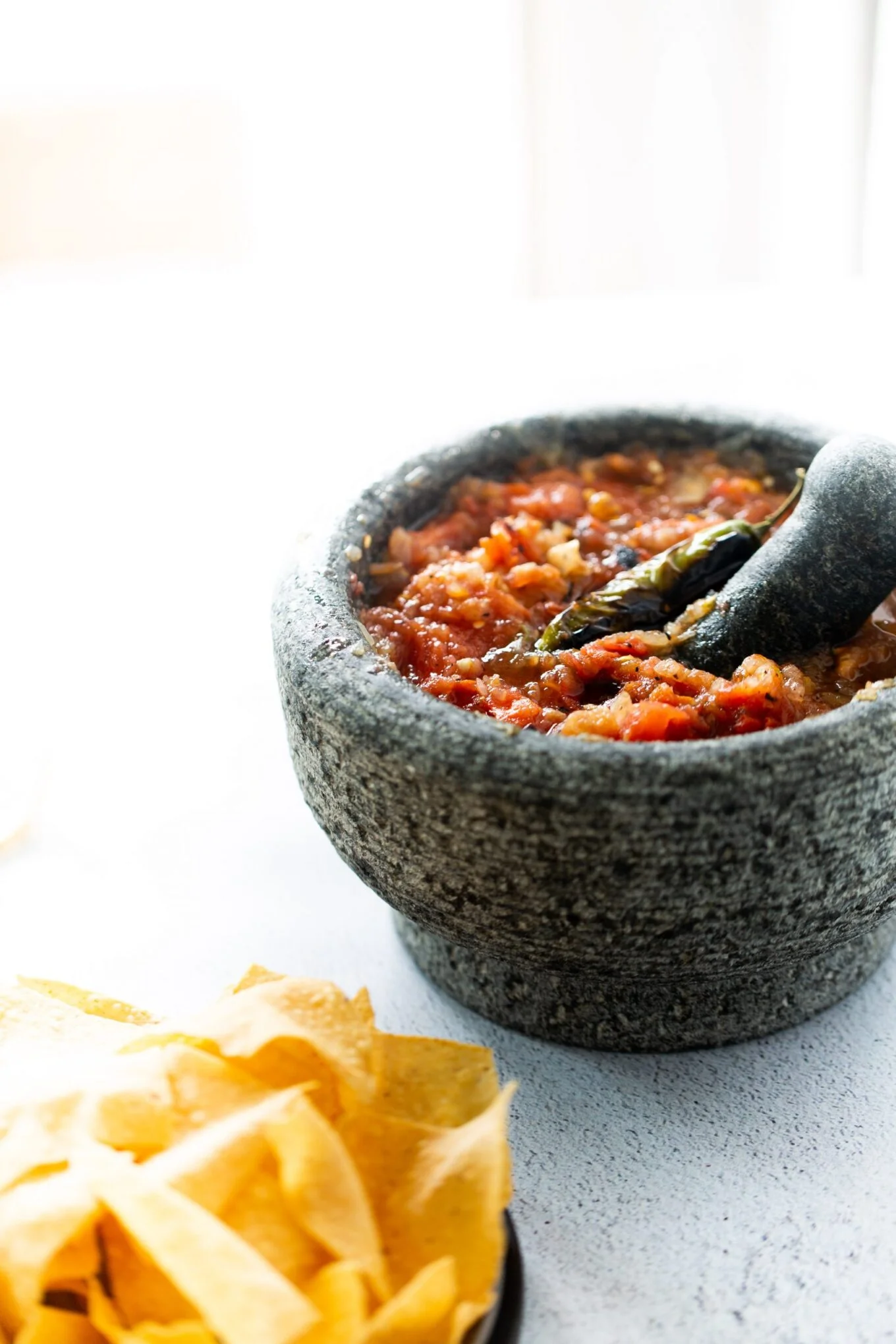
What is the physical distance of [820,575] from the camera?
1865mm

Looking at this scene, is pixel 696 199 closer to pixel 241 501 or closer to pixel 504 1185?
pixel 241 501

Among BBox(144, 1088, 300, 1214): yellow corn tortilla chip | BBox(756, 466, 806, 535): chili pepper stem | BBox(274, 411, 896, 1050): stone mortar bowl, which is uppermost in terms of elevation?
BBox(756, 466, 806, 535): chili pepper stem

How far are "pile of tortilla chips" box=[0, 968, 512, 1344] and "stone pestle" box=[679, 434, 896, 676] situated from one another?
2.10 ft

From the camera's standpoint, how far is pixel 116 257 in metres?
6.44

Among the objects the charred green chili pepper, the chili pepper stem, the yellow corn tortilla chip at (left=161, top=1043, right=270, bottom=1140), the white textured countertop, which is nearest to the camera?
the yellow corn tortilla chip at (left=161, top=1043, right=270, bottom=1140)

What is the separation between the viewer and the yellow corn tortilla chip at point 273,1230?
1401mm

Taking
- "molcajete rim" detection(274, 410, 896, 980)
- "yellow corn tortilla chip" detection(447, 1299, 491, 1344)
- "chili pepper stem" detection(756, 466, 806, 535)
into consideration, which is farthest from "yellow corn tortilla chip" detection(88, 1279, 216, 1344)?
"chili pepper stem" detection(756, 466, 806, 535)

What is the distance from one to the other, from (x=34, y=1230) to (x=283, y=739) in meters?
1.33

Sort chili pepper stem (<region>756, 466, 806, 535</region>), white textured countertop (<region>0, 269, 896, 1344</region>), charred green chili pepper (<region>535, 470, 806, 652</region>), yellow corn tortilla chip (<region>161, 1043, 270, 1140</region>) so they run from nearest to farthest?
yellow corn tortilla chip (<region>161, 1043, 270, 1140</region>)
white textured countertop (<region>0, 269, 896, 1344</region>)
charred green chili pepper (<region>535, 470, 806, 652</region>)
chili pepper stem (<region>756, 466, 806, 535</region>)

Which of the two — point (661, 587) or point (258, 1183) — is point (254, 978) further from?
point (661, 587)

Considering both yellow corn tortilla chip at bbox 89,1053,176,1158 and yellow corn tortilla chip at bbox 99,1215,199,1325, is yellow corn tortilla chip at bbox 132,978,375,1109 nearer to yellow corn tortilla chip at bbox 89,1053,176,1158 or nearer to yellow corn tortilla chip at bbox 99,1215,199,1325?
yellow corn tortilla chip at bbox 89,1053,176,1158

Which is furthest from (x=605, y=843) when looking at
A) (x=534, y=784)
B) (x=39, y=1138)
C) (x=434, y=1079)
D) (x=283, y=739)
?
(x=283, y=739)

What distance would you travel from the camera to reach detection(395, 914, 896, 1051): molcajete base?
1.88m

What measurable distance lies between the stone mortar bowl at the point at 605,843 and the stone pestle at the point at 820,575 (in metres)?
0.27
